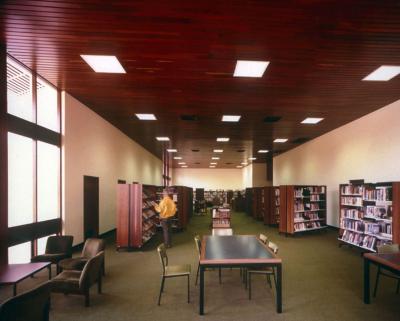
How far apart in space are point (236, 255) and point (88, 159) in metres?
5.82

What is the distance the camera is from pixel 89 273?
420cm

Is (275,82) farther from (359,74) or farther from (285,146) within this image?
(285,146)

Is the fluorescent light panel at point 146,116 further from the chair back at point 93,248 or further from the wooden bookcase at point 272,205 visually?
the wooden bookcase at point 272,205

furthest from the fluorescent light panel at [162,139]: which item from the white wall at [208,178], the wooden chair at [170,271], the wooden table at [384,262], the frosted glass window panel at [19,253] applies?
the white wall at [208,178]

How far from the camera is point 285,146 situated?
50.0 feet

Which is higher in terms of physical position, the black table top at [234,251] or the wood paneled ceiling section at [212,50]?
the wood paneled ceiling section at [212,50]

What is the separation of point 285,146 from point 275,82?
9357 mm

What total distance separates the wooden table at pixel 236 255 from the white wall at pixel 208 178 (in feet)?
74.7

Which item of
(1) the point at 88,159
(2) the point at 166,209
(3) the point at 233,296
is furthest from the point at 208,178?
(3) the point at 233,296

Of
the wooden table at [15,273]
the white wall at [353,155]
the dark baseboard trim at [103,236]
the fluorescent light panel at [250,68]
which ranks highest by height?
the fluorescent light panel at [250,68]

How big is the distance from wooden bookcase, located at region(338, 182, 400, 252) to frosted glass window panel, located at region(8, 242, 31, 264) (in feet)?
24.9

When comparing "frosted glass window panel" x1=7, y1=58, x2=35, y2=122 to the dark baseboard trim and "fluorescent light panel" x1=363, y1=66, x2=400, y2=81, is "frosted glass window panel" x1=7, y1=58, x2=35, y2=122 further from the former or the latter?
"fluorescent light panel" x1=363, y1=66, x2=400, y2=81

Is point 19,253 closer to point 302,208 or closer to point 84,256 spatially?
point 84,256

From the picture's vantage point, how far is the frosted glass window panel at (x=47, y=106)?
21.7ft
